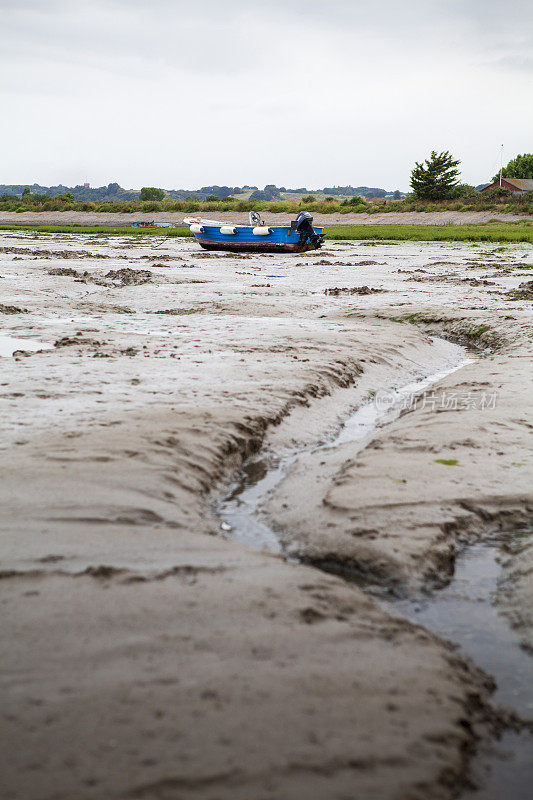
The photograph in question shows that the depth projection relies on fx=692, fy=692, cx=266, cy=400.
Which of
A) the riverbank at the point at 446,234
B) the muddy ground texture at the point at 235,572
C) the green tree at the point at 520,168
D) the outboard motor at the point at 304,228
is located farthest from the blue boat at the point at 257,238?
the green tree at the point at 520,168

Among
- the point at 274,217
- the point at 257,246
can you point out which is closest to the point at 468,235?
the point at 257,246

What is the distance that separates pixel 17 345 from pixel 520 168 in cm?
9229

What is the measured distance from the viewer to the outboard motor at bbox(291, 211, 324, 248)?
96.0 feet

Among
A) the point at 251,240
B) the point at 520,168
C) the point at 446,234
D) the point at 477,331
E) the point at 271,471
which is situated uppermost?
the point at 520,168

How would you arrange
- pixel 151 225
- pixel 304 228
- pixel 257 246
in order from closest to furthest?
1. pixel 304 228
2. pixel 257 246
3. pixel 151 225

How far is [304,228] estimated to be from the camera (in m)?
29.8

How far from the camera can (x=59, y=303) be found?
43.0 feet

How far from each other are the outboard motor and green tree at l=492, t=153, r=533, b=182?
6616 centimetres

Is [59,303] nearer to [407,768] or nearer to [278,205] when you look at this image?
[407,768]

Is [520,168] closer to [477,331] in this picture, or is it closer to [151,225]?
[151,225]

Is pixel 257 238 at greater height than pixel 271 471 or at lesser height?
greater

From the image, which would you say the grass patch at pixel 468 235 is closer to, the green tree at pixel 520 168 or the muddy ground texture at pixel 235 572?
the muddy ground texture at pixel 235 572

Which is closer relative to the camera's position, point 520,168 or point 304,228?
point 304,228

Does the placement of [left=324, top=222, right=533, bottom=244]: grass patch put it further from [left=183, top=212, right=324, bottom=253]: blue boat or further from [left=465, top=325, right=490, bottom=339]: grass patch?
[left=465, top=325, right=490, bottom=339]: grass patch
